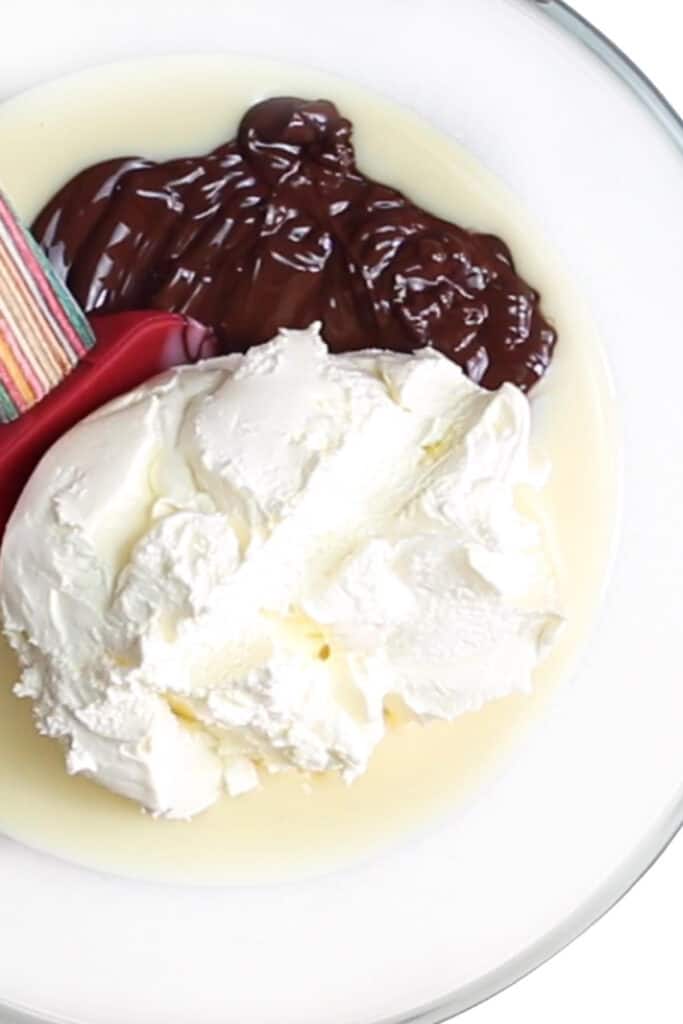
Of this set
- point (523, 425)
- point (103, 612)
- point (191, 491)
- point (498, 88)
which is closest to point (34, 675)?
point (103, 612)

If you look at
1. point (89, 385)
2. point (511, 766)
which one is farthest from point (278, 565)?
point (511, 766)

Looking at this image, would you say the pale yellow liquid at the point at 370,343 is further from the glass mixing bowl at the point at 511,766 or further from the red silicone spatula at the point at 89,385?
the red silicone spatula at the point at 89,385

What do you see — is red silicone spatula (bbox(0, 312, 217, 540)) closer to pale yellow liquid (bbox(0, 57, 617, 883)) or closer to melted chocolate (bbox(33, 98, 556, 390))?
melted chocolate (bbox(33, 98, 556, 390))

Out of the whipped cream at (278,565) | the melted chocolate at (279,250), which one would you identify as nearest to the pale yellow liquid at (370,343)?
the melted chocolate at (279,250)

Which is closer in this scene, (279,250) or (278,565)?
(278,565)

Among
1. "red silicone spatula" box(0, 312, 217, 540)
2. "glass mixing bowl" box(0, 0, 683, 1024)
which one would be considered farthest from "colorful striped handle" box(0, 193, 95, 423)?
"glass mixing bowl" box(0, 0, 683, 1024)

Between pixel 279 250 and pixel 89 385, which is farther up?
pixel 279 250

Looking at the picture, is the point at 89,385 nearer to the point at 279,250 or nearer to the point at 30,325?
the point at 30,325
